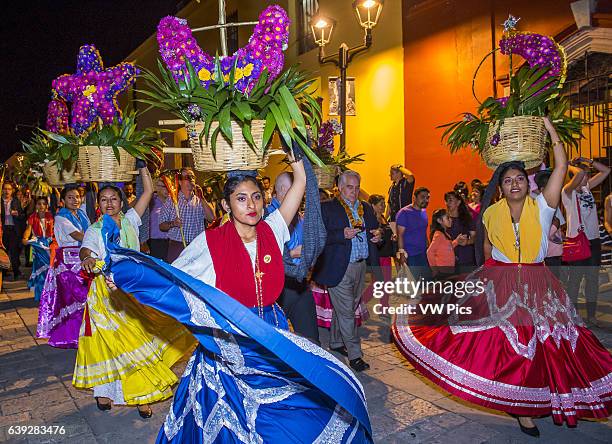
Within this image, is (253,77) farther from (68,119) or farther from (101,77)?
(68,119)

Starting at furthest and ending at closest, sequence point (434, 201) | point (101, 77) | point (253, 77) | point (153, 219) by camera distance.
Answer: point (434, 201) → point (153, 219) → point (101, 77) → point (253, 77)

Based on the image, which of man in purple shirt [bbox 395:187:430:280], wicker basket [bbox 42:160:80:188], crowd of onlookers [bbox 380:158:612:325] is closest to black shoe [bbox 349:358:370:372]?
crowd of onlookers [bbox 380:158:612:325]

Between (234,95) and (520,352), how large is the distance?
2.81 metres

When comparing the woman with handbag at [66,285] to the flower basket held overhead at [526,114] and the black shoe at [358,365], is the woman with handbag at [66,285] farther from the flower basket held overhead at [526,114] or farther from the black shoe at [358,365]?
the flower basket held overhead at [526,114]

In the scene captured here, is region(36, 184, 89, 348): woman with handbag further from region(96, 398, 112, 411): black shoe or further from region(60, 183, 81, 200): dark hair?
region(96, 398, 112, 411): black shoe

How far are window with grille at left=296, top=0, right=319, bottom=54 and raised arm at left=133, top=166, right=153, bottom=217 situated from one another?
12273mm

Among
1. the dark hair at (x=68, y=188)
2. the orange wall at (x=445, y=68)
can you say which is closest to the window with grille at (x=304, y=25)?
the orange wall at (x=445, y=68)

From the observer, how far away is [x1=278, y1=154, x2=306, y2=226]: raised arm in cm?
331

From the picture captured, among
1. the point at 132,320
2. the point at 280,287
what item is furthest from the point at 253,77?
the point at 132,320

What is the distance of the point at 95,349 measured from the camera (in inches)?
189

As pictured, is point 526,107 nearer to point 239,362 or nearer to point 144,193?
point 239,362

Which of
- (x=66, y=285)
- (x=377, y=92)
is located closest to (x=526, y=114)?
(x=66, y=285)

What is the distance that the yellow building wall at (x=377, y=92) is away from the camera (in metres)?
13.1

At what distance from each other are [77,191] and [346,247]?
3.45 metres
